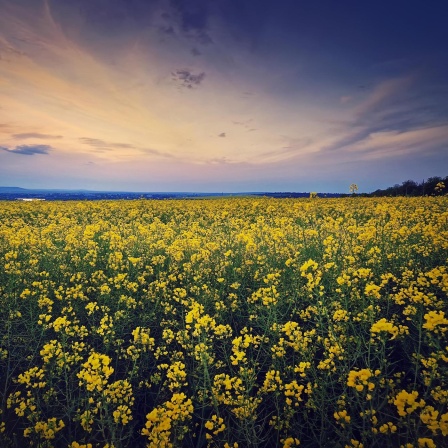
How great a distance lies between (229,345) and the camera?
4270 mm

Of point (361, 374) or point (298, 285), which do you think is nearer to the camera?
point (361, 374)

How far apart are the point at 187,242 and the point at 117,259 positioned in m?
1.65

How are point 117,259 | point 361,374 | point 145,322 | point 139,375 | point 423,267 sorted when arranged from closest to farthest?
point 361,374, point 139,375, point 145,322, point 423,267, point 117,259

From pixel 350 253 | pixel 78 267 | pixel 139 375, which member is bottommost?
pixel 139 375

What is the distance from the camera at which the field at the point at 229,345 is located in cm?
279

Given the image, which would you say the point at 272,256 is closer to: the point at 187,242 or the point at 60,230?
the point at 187,242

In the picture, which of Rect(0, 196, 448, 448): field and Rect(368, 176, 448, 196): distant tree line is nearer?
Rect(0, 196, 448, 448): field

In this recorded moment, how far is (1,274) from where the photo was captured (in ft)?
18.8

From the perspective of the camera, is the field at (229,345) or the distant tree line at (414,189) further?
the distant tree line at (414,189)

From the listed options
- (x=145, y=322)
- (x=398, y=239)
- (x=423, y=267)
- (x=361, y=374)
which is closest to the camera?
(x=361, y=374)

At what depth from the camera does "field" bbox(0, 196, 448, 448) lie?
2.79 meters

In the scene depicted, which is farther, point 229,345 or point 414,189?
point 414,189

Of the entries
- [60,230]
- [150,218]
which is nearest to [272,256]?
[60,230]

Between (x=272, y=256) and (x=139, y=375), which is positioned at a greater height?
(x=272, y=256)
